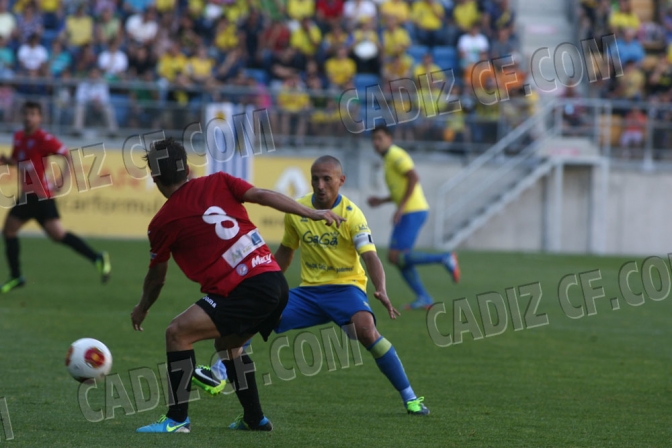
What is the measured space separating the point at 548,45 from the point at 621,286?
41.5 feet

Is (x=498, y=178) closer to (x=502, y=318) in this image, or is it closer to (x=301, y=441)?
(x=502, y=318)

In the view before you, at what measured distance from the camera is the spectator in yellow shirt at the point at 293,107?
21.5 m

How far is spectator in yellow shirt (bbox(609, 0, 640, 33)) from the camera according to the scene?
83.8 ft

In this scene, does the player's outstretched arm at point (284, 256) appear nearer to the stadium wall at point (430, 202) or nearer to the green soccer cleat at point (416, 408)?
the green soccer cleat at point (416, 408)

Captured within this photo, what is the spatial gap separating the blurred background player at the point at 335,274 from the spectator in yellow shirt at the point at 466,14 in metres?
19.0

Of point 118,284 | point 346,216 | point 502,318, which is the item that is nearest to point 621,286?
point 502,318

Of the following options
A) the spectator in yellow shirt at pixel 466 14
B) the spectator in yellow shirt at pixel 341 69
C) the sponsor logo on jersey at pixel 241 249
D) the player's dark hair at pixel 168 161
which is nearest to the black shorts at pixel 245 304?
the sponsor logo on jersey at pixel 241 249

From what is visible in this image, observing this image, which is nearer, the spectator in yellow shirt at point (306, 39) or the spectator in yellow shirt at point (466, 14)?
the spectator in yellow shirt at point (306, 39)

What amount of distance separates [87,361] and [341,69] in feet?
57.2

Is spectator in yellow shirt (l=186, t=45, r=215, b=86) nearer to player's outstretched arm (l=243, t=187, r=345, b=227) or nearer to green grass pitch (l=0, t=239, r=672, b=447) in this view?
green grass pitch (l=0, t=239, r=672, b=447)

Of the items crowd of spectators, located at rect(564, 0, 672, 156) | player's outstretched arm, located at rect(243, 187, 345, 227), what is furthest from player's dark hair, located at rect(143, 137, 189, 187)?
crowd of spectators, located at rect(564, 0, 672, 156)

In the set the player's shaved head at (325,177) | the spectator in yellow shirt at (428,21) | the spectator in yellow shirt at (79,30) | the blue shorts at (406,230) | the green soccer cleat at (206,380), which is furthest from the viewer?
the spectator in yellow shirt at (428,21)

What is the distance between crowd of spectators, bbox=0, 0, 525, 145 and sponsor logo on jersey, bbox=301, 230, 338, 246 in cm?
1474

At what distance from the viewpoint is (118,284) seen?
45.2ft
